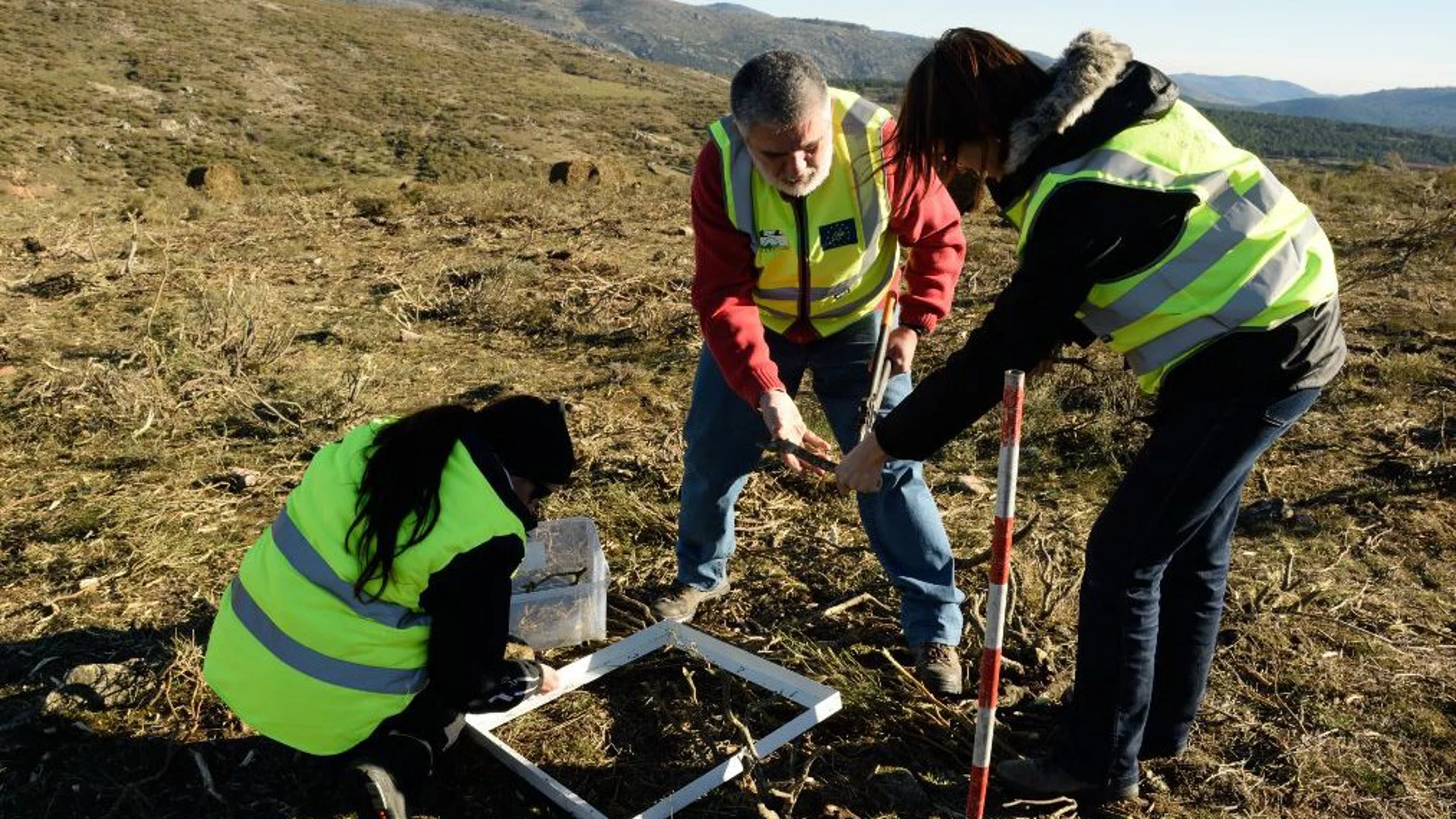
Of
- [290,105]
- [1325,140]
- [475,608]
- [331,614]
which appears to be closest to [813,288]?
[475,608]

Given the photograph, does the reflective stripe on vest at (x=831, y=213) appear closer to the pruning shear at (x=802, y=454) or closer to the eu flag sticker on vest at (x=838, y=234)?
the eu flag sticker on vest at (x=838, y=234)

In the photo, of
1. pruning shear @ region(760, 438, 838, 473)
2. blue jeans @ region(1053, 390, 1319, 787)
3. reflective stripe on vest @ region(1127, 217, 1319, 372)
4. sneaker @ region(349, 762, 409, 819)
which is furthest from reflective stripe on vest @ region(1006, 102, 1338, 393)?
sneaker @ region(349, 762, 409, 819)

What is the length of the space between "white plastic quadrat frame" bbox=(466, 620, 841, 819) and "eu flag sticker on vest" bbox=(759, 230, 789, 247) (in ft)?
3.89

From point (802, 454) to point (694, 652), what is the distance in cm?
82

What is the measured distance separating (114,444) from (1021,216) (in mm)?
4119

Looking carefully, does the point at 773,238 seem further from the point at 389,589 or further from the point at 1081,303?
the point at 389,589

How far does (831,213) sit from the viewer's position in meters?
2.59

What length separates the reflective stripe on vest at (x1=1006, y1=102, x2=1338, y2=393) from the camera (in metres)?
1.76

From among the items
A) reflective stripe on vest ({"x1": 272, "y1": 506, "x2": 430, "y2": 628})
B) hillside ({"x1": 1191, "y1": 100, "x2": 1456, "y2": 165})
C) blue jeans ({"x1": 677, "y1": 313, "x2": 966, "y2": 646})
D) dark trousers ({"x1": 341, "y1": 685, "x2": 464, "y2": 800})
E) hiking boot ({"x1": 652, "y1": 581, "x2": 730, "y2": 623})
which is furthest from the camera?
hillside ({"x1": 1191, "y1": 100, "x2": 1456, "y2": 165})

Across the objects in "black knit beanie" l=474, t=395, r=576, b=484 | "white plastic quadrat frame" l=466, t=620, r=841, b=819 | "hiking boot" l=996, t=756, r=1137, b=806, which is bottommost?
"white plastic quadrat frame" l=466, t=620, r=841, b=819

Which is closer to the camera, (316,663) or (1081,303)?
(1081,303)

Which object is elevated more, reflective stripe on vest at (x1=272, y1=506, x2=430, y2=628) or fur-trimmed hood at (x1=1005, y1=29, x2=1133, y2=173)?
fur-trimmed hood at (x1=1005, y1=29, x2=1133, y2=173)

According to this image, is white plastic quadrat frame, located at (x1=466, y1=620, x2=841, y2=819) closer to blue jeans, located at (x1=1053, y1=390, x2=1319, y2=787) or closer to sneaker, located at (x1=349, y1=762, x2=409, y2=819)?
sneaker, located at (x1=349, y1=762, x2=409, y2=819)

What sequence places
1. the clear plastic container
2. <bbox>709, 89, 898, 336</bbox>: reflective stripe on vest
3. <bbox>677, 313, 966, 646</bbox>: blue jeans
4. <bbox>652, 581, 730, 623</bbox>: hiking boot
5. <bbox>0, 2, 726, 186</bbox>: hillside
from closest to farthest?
1. <bbox>709, 89, 898, 336</bbox>: reflective stripe on vest
2. <bbox>677, 313, 966, 646</bbox>: blue jeans
3. the clear plastic container
4. <bbox>652, 581, 730, 623</bbox>: hiking boot
5. <bbox>0, 2, 726, 186</bbox>: hillside
